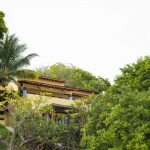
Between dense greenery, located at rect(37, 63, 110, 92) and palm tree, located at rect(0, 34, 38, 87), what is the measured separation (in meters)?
25.2

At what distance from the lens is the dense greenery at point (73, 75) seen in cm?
5972

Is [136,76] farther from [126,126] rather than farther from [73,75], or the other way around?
[73,75]

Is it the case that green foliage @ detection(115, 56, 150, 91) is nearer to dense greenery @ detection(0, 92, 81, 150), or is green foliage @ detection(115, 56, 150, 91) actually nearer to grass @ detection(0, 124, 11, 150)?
dense greenery @ detection(0, 92, 81, 150)

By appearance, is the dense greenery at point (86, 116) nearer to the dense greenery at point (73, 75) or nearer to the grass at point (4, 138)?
the grass at point (4, 138)

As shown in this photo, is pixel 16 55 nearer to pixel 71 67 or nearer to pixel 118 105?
pixel 118 105

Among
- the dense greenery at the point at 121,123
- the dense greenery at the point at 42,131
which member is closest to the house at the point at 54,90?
the dense greenery at the point at 42,131

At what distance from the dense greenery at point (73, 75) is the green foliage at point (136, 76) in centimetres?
2807

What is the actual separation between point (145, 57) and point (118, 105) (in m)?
9.44

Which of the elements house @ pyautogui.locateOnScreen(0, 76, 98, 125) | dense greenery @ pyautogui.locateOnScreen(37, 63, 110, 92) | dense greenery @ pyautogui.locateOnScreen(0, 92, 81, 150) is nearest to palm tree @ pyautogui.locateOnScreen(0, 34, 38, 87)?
house @ pyautogui.locateOnScreen(0, 76, 98, 125)

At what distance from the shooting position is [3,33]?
3275 centimetres

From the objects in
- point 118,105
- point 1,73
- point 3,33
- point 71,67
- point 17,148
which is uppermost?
point 71,67

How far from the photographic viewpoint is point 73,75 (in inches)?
2399

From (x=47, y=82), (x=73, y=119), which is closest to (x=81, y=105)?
(x=73, y=119)

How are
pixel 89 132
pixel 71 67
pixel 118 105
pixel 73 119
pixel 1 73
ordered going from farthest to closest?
1. pixel 71 67
2. pixel 1 73
3. pixel 73 119
4. pixel 89 132
5. pixel 118 105
